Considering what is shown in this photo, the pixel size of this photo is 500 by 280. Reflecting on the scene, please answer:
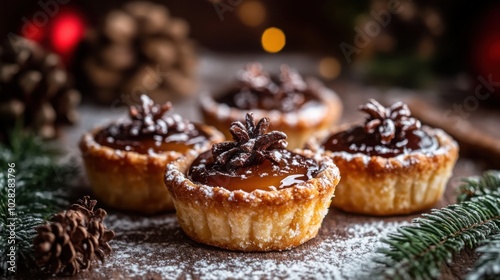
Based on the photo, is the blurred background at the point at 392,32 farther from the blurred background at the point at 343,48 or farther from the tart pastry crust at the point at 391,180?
the tart pastry crust at the point at 391,180

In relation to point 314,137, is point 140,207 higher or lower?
lower

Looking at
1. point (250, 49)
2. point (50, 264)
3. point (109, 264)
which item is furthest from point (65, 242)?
point (250, 49)

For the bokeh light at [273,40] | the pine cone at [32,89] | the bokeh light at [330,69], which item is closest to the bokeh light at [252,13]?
the bokeh light at [273,40]

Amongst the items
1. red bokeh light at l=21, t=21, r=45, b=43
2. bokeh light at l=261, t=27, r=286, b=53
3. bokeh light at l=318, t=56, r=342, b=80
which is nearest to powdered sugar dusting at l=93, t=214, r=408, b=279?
red bokeh light at l=21, t=21, r=45, b=43

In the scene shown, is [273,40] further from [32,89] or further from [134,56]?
[32,89]

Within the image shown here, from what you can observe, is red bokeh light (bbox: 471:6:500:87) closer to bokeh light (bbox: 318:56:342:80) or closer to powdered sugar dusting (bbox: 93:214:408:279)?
bokeh light (bbox: 318:56:342:80)

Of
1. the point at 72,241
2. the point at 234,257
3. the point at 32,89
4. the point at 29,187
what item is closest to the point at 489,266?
the point at 234,257

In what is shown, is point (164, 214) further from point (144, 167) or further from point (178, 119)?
point (178, 119)
